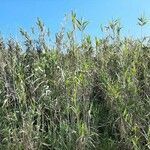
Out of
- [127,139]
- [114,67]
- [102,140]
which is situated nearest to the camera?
[127,139]

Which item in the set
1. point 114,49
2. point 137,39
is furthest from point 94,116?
point 137,39

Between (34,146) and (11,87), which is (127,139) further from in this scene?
(11,87)

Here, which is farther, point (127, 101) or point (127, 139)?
point (127, 101)

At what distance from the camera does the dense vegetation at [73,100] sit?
561 cm

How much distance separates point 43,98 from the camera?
6.30 m

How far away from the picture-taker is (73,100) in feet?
19.0

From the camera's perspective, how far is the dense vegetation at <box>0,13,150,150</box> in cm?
561

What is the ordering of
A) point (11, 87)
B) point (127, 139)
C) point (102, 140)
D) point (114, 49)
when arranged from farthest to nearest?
1. point (114, 49)
2. point (11, 87)
3. point (102, 140)
4. point (127, 139)

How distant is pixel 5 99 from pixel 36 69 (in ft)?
2.12

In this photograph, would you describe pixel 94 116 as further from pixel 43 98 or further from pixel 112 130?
pixel 43 98

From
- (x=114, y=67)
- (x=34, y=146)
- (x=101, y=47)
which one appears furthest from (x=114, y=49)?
(x=34, y=146)

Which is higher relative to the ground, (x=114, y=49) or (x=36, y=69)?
(x=114, y=49)

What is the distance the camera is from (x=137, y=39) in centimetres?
837

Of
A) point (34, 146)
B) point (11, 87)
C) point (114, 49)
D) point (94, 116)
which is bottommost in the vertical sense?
point (34, 146)
